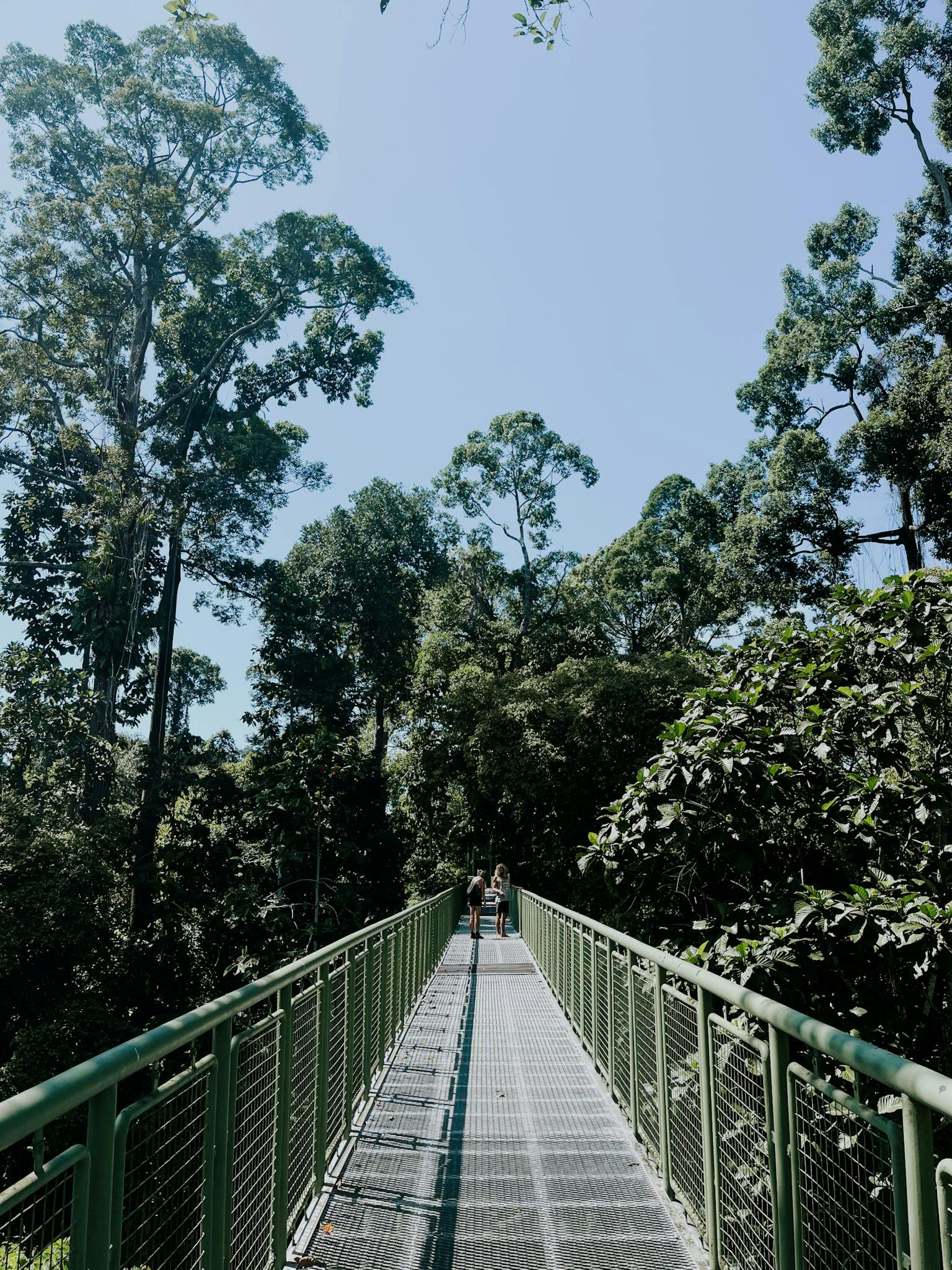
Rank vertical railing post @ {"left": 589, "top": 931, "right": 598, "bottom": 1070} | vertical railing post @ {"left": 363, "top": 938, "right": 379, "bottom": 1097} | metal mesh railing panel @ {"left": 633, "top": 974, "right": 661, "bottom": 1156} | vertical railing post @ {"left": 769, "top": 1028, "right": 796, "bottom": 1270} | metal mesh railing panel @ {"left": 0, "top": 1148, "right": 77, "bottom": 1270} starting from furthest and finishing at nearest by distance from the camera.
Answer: vertical railing post @ {"left": 589, "top": 931, "right": 598, "bottom": 1070}, vertical railing post @ {"left": 363, "top": 938, "right": 379, "bottom": 1097}, metal mesh railing panel @ {"left": 633, "top": 974, "right": 661, "bottom": 1156}, vertical railing post @ {"left": 769, "top": 1028, "right": 796, "bottom": 1270}, metal mesh railing panel @ {"left": 0, "top": 1148, "right": 77, "bottom": 1270}

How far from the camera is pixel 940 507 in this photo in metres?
21.4

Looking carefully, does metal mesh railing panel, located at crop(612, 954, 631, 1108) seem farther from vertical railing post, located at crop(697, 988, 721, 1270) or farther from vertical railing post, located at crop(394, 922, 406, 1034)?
vertical railing post, located at crop(394, 922, 406, 1034)

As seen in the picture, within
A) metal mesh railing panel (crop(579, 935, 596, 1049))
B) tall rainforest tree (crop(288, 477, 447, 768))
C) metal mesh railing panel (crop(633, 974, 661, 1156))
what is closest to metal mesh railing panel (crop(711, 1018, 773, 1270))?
metal mesh railing panel (crop(633, 974, 661, 1156))

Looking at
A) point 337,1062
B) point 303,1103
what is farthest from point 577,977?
point 303,1103

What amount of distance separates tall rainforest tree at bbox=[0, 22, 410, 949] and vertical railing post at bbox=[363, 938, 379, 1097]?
16.6m

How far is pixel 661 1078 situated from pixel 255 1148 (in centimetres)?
208

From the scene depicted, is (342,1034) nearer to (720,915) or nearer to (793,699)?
(720,915)

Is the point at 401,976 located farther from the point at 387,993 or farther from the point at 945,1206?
the point at 945,1206

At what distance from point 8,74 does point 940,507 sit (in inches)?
1002

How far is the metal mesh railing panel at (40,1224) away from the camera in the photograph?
6.02 feet

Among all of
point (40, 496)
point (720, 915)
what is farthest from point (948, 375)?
point (40, 496)

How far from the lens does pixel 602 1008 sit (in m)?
7.32

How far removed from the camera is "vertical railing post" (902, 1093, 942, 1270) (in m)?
1.95

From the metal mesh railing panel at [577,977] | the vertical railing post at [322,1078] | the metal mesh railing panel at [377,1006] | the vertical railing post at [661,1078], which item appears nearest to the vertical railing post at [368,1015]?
the metal mesh railing panel at [377,1006]
